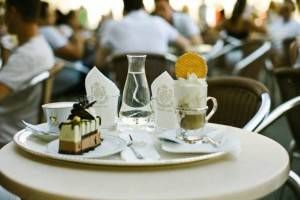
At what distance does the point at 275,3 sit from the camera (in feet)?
33.2

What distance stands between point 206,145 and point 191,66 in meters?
0.26

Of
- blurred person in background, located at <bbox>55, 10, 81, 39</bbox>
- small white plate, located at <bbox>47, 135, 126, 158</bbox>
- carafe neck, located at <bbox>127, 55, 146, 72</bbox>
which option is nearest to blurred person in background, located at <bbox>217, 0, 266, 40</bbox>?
blurred person in background, located at <bbox>55, 10, 81, 39</bbox>

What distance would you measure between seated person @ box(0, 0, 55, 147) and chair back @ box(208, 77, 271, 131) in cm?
84

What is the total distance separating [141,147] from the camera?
4.12ft

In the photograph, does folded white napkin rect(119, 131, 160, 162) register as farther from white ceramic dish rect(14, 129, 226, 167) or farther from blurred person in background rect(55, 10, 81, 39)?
blurred person in background rect(55, 10, 81, 39)

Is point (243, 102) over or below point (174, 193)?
below

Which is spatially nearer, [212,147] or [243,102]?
[212,147]

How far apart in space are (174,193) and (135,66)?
62 centimetres

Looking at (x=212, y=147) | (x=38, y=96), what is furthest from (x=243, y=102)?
(x=38, y=96)

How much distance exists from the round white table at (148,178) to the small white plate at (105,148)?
0.11ft

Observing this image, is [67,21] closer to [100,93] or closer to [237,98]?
[237,98]

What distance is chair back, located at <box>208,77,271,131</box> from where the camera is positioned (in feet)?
6.32

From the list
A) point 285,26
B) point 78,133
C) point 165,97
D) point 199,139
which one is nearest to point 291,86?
point 165,97

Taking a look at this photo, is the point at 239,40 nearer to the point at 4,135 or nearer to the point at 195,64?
the point at 4,135
